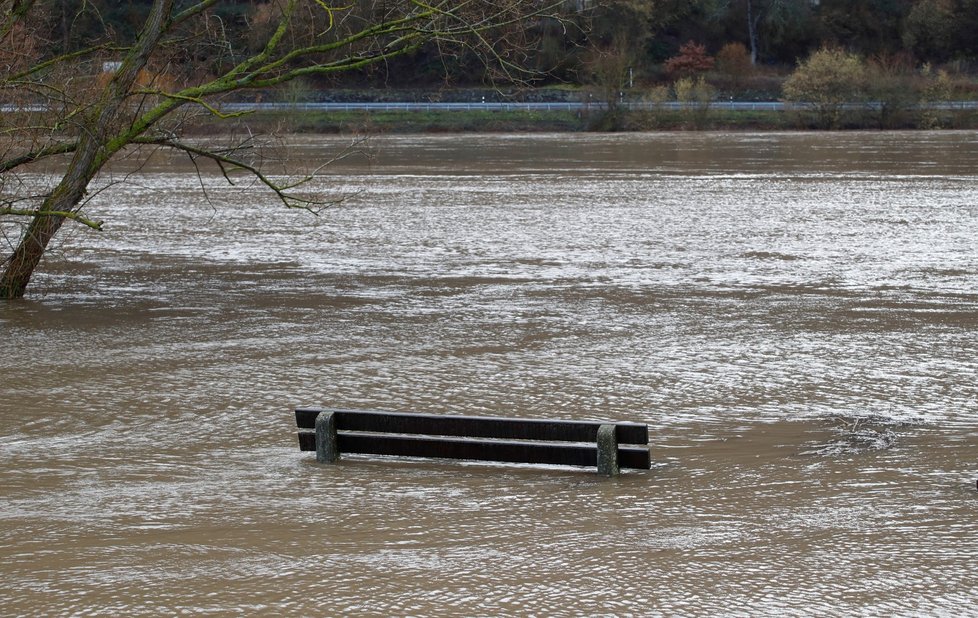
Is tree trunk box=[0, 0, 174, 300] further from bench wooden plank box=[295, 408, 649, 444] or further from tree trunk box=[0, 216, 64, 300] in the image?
bench wooden plank box=[295, 408, 649, 444]

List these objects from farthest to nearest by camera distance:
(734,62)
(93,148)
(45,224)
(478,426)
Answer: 1. (734,62)
2. (45,224)
3. (93,148)
4. (478,426)

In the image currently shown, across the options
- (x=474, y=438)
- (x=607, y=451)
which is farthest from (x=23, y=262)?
(x=607, y=451)

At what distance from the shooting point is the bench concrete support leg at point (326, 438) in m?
8.95

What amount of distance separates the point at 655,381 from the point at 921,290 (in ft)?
19.9

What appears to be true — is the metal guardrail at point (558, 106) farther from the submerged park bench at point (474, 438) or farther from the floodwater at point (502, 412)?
the submerged park bench at point (474, 438)

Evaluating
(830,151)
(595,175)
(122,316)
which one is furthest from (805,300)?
(830,151)

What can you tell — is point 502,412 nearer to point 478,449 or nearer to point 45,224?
point 478,449

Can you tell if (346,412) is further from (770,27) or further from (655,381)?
(770,27)

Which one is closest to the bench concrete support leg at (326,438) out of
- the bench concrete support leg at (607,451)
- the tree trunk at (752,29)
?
the bench concrete support leg at (607,451)

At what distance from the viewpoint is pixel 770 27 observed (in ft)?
292

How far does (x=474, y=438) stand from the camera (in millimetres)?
8875

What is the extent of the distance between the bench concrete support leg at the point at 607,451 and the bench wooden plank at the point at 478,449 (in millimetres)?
73

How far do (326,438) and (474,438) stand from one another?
1.02 m

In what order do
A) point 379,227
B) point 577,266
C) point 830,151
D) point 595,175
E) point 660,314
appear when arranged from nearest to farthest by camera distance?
point 660,314, point 577,266, point 379,227, point 595,175, point 830,151
